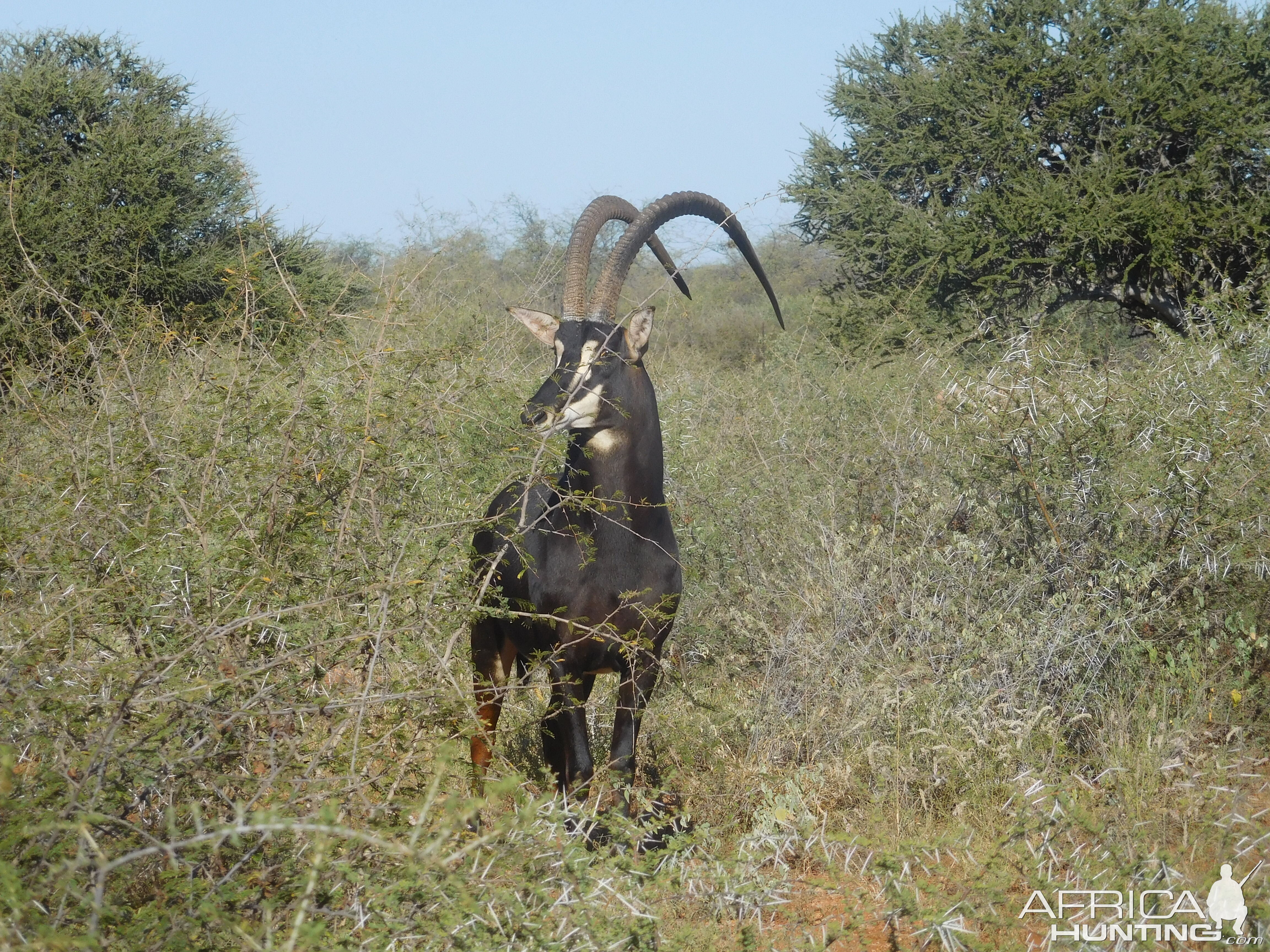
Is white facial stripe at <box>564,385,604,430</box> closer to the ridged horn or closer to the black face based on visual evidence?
the black face

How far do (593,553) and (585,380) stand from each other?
0.95m

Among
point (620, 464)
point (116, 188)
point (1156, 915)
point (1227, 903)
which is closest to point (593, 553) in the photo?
point (620, 464)

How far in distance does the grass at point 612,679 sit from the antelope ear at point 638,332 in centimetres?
69

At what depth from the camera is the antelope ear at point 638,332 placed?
5.16m

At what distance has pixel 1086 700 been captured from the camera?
16.4 feet

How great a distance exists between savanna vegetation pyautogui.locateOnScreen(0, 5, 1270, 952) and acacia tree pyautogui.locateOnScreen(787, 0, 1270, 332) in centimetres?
795

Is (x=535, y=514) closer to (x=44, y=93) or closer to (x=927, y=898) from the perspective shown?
(x=927, y=898)

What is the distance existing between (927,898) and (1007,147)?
45.2 ft

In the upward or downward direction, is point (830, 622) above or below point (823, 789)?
above

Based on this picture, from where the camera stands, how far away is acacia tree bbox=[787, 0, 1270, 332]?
1460 centimetres

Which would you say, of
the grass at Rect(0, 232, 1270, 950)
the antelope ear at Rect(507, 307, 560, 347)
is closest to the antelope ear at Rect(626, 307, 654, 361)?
the antelope ear at Rect(507, 307, 560, 347)

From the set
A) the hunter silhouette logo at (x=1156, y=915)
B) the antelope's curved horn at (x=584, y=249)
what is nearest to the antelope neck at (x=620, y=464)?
the antelope's curved horn at (x=584, y=249)

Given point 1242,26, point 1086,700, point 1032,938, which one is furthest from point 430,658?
point 1242,26

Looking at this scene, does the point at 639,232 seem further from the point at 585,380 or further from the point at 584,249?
the point at 585,380
